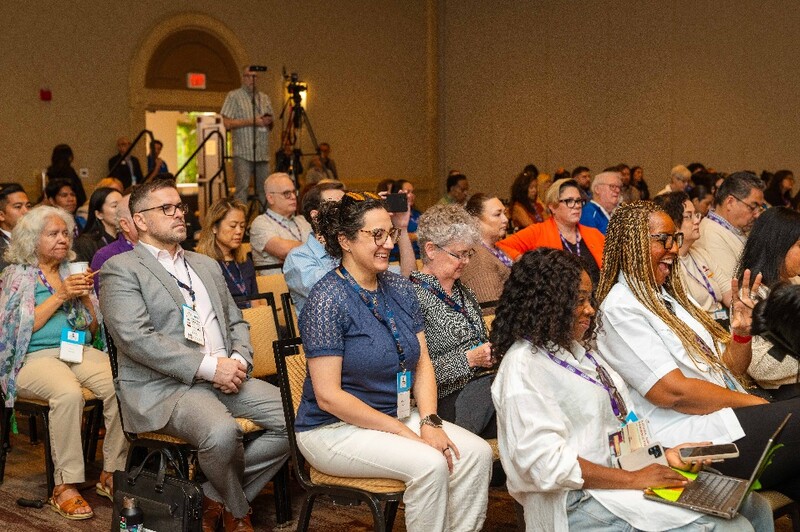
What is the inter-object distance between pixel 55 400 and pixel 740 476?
258 cm

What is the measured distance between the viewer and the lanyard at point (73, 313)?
408 cm

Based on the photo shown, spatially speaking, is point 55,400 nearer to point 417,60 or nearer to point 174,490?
point 174,490

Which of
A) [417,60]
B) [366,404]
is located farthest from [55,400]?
[417,60]

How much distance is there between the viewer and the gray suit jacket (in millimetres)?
3412

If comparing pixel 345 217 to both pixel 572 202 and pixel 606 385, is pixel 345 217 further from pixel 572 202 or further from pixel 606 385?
pixel 572 202

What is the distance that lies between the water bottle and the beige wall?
11.6 meters

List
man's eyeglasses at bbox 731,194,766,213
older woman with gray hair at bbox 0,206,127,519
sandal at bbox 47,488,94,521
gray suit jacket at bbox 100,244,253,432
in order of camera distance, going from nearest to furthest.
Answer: gray suit jacket at bbox 100,244,253,432 < sandal at bbox 47,488,94,521 < older woman with gray hair at bbox 0,206,127,519 < man's eyeglasses at bbox 731,194,766,213

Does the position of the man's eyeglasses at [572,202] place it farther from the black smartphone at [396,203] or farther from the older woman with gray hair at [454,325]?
the black smartphone at [396,203]

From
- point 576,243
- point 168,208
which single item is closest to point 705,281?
point 576,243

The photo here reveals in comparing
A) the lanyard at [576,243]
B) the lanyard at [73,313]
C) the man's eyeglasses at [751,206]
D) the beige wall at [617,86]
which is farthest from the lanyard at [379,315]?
the beige wall at [617,86]

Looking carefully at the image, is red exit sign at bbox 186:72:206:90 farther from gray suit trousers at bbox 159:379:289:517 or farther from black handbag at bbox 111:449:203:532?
black handbag at bbox 111:449:203:532

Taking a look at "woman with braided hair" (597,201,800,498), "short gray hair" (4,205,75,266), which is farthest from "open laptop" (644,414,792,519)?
"short gray hair" (4,205,75,266)

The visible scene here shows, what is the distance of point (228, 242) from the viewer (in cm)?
498

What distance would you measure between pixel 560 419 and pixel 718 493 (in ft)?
1.47
